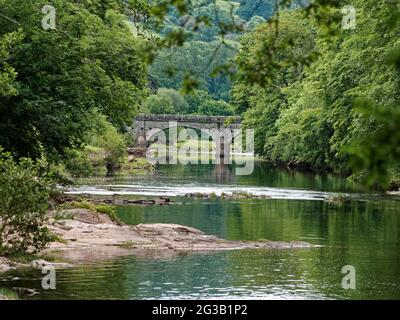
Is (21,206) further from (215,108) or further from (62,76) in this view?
(215,108)

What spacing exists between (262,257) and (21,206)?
8146mm

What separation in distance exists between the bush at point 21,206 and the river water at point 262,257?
915 millimetres

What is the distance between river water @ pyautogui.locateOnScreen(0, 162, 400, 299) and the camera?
2239 centimetres

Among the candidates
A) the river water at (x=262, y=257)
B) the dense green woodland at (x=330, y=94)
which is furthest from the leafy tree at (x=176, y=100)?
the river water at (x=262, y=257)

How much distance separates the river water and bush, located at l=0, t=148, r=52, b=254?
0.92 metres

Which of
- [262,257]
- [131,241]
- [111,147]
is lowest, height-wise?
[262,257]

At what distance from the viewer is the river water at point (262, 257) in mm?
22391

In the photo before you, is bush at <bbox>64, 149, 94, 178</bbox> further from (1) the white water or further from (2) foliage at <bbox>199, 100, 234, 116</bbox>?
(2) foliage at <bbox>199, 100, 234, 116</bbox>

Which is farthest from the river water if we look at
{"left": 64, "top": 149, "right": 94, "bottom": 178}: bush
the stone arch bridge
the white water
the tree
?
the tree

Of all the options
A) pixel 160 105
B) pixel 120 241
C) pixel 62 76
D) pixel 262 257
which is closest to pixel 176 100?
pixel 160 105

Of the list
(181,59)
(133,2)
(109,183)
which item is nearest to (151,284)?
(133,2)

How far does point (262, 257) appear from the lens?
28.8 meters

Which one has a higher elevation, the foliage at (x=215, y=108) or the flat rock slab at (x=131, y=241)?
the foliage at (x=215, y=108)

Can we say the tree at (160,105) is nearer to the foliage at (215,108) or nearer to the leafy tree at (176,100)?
the leafy tree at (176,100)
